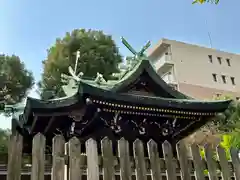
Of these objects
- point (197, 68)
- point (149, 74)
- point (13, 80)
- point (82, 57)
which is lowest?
point (149, 74)

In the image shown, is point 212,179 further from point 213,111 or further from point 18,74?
point 18,74

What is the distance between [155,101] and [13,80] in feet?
61.8

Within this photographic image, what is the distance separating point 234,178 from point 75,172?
215 cm

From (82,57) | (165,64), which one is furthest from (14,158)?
(165,64)

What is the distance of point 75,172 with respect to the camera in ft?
10.0

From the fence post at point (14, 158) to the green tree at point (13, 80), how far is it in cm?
2015

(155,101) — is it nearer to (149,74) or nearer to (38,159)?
(149,74)

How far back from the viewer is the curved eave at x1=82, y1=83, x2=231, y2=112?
6734 millimetres

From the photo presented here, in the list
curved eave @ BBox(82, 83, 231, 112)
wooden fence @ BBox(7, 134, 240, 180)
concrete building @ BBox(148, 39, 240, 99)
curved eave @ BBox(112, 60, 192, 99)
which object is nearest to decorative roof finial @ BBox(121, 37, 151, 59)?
curved eave @ BBox(112, 60, 192, 99)

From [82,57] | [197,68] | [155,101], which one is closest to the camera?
[155,101]

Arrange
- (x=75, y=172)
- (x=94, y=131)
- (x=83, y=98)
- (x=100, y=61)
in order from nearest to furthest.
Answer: (x=75, y=172) < (x=83, y=98) < (x=94, y=131) < (x=100, y=61)

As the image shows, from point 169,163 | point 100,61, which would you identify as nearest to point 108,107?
point 169,163

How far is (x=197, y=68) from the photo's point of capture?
31.2 metres

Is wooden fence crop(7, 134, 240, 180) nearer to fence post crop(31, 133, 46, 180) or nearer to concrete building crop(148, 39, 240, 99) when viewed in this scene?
fence post crop(31, 133, 46, 180)
